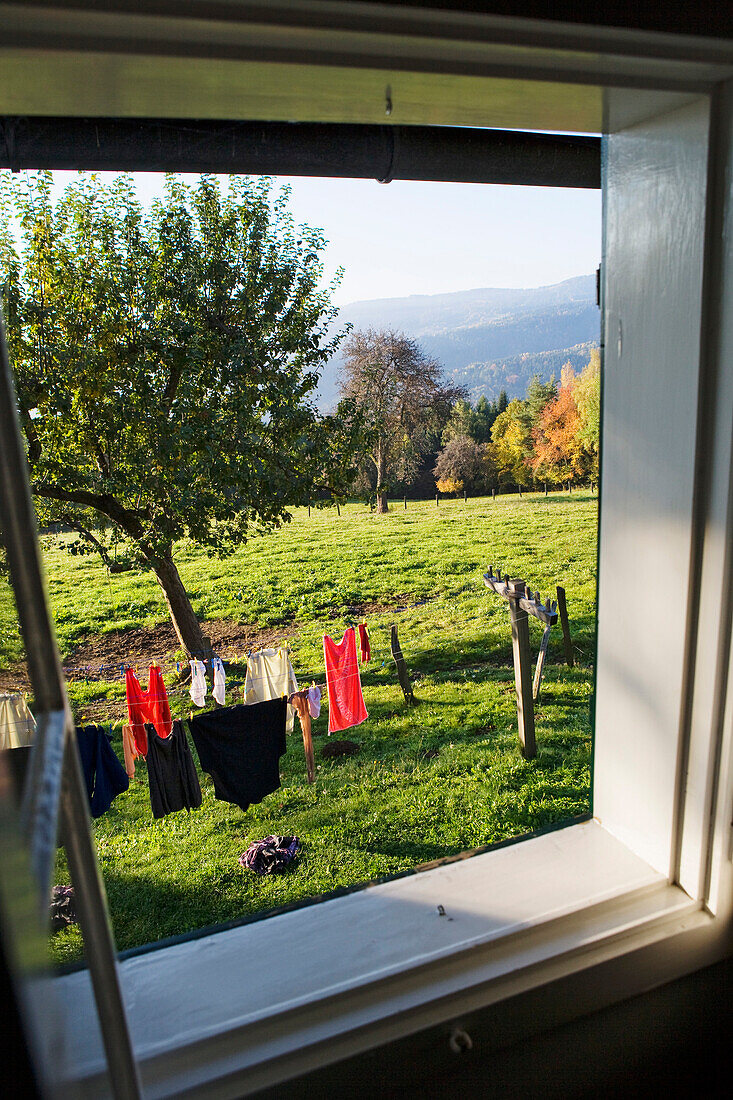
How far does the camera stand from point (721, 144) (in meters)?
0.43

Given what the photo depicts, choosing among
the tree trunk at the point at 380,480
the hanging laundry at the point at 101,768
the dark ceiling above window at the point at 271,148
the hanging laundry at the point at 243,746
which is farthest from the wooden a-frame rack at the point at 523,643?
the dark ceiling above window at the point at 271,148

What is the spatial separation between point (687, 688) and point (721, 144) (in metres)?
0.38

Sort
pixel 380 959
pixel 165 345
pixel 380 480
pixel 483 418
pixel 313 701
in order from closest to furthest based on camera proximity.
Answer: pixel 380 959, pixel 313 701, pixel 165 345, pixel 380 480, pixel 483 418

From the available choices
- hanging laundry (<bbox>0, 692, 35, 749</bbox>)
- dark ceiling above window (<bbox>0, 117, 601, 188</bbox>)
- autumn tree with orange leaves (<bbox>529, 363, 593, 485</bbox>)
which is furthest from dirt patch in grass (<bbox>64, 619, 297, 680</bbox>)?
hanging laundry (<bbox>0, 692, 35, 749</bbox>)

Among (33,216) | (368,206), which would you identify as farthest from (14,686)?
(33,216)

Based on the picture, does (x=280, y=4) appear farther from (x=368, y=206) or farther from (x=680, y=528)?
(x=368, y=206)

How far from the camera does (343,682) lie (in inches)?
139

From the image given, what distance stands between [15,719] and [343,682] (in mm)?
3306

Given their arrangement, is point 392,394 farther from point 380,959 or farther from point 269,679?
point 380,959

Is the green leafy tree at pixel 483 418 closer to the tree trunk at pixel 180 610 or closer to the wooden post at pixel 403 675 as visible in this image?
the wooden post at pixel 403 675

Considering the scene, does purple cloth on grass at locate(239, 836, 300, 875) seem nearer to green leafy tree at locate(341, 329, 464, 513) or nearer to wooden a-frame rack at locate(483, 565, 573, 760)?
wooden a-frame rack at locate(483, 565, 573, 760)

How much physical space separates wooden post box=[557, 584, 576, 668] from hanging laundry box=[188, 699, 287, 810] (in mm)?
2342

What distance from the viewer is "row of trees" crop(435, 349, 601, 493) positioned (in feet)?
16.0

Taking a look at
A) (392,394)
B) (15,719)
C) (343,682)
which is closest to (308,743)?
(343,682)
